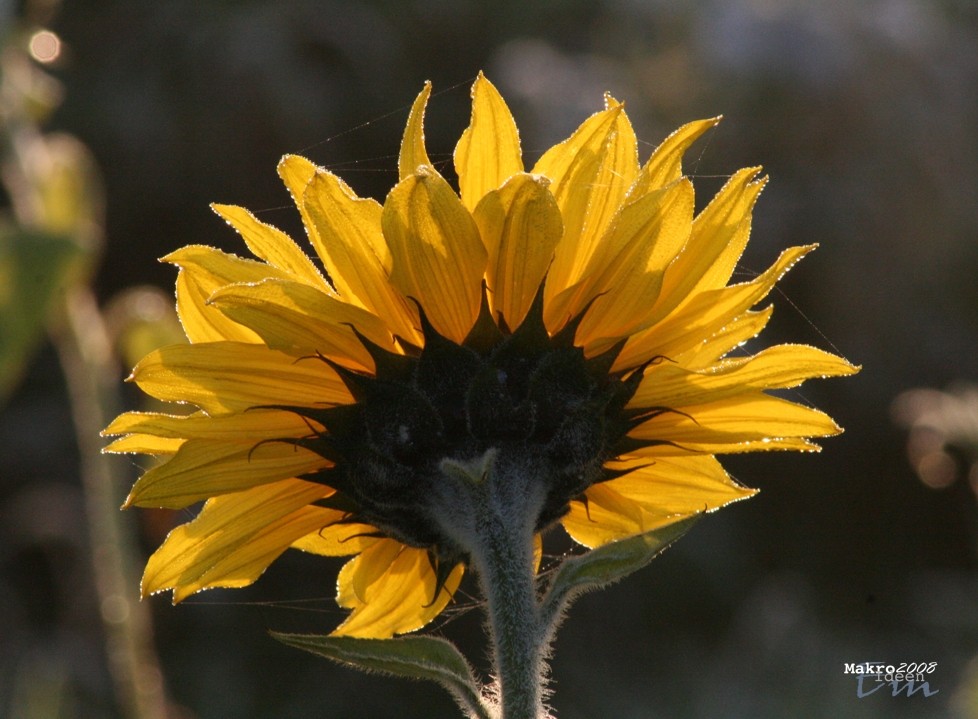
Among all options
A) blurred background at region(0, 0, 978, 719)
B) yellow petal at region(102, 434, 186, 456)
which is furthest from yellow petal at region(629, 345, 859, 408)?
blurred background at region(0, 0, 978, 719)

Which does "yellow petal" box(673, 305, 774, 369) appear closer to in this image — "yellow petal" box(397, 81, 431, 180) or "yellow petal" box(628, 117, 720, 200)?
"yellow petal" box(628, 117, 720, 200)

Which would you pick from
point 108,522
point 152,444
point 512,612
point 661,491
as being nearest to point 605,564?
point 512,612

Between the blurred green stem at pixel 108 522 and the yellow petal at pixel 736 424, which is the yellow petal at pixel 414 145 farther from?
the blurred green stem at pixel 108 522

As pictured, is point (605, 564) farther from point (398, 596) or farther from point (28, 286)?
point (28, 286)

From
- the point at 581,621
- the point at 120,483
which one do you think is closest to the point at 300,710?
the point at 581,621

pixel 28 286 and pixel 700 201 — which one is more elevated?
pixel 700 201

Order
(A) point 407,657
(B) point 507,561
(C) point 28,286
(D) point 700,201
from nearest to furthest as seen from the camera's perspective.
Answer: (A) point 407,657
(B) point 507,561
(C) point 28,286
(D) point 700,201

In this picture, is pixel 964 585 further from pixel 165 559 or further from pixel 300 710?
pixel 165 559
